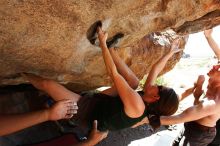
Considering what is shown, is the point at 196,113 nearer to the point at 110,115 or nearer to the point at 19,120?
the point at 110,115

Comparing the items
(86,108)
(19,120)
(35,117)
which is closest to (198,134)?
(86,108)

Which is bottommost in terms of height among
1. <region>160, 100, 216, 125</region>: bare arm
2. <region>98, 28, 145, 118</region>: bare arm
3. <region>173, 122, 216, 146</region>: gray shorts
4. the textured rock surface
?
<region>173, 122, 216, 146</region>: gray shorts

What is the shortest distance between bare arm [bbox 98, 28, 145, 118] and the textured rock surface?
8.1 inches

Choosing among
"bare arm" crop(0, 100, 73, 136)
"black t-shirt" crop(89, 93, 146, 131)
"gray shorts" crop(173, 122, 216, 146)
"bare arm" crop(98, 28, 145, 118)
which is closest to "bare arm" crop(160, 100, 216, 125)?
"gray shorts" crop(173, 122, 216, 146)

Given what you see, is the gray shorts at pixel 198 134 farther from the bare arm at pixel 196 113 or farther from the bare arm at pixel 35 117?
the bare arm at pixel 35 117

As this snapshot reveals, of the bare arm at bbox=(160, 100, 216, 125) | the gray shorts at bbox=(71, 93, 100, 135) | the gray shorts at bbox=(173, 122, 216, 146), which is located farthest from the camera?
the gray shorts at bbox=(173, 122, 216, 146)

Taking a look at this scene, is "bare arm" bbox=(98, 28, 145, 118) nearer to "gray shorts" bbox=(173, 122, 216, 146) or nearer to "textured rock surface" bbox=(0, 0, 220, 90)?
"textured rock surface" bbox=(0, 0, 220, 90)

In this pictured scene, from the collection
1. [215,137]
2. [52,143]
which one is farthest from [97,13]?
[52,143]

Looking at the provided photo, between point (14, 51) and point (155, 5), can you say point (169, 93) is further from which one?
point (14, 51)

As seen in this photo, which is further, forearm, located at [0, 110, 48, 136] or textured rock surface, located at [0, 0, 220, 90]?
forearm, located at [0, 110, 48, 136]

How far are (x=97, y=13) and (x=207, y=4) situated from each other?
3.67 ft

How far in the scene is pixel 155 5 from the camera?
3189 millimetres

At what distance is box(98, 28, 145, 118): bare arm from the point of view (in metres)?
2.94

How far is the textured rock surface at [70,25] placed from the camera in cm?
265
